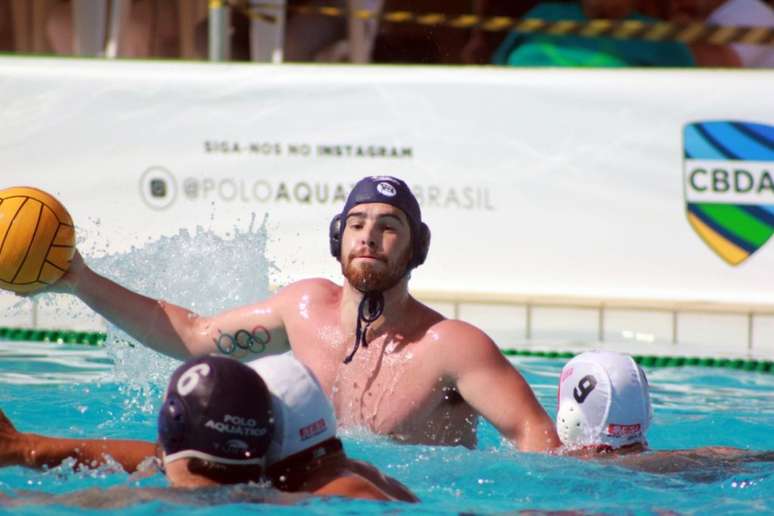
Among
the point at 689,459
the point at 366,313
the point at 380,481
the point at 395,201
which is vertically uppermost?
the point at 395,201

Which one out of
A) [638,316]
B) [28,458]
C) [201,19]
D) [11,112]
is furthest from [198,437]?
[201,19]

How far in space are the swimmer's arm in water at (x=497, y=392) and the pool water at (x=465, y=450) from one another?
0.07 metres

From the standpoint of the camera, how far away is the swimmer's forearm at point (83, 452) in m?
3.34

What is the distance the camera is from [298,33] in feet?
24.5

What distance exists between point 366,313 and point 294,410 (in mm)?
1131

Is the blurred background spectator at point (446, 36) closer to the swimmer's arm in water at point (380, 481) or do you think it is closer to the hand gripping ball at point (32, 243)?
the hand gripping ball at point (32, 243)

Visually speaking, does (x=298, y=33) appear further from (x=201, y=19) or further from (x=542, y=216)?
(x=542, y=216)

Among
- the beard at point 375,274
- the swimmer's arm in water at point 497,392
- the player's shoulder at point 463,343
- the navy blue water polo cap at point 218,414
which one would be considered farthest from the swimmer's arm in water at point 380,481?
the beard at point 375,274

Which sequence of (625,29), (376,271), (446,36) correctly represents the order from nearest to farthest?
(376,271) → (625,29) → (446,36)

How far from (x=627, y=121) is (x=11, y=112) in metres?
2.89

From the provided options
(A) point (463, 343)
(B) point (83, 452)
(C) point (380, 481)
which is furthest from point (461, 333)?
(B) point (83, 452)

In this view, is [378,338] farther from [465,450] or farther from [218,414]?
[218,414]

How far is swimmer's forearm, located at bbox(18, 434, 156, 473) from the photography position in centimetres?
334

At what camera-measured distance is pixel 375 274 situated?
4.02 meters
